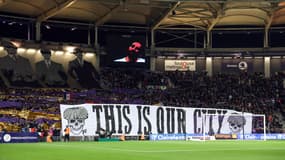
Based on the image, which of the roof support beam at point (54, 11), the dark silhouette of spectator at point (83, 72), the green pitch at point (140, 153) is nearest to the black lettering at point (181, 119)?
the roof support beam at point (54, 11)

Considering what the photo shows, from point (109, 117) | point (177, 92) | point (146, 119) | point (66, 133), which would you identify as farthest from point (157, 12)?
point (66, 133)

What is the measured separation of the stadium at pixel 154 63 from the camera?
166 feet

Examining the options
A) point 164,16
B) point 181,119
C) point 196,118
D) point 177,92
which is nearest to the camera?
point 181,119

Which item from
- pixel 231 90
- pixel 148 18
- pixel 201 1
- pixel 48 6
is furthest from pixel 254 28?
pixel 48 6

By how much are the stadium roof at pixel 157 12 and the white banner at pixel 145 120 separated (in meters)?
12.3

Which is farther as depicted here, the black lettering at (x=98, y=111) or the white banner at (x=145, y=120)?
the black lettering at (x=98, y=111)

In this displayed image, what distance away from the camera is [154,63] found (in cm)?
7306

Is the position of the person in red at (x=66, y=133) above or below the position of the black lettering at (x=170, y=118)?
below

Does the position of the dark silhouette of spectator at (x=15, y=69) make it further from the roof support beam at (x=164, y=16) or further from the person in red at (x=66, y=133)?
the person in red at (x=66, y=133)

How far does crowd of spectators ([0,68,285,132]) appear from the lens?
194 feet

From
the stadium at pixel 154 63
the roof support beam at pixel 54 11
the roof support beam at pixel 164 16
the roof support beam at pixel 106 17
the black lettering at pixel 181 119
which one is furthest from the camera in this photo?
the roof support beam at pixel 106 17

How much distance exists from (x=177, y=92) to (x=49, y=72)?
1657cm

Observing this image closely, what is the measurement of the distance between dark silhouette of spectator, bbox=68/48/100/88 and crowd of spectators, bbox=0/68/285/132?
3.97 feet

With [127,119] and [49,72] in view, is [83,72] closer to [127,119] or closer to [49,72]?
[49,72]
